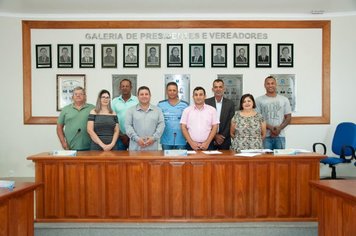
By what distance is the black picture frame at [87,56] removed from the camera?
21.3 ft

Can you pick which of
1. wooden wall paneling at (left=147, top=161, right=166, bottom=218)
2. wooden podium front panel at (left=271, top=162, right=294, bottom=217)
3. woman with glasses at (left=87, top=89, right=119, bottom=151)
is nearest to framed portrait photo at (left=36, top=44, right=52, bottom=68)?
woman with glasses at (left=87, top=89, right=119, bottom=151)

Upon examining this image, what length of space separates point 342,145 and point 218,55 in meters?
2.56

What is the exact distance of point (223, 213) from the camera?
4.00 metres

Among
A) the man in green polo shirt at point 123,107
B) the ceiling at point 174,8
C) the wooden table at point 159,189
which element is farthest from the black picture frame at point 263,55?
the wooden table at point 159,189

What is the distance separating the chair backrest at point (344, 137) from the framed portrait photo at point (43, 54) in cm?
511

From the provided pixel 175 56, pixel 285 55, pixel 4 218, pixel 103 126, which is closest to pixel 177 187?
pixel 103 126

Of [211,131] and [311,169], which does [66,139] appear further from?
[311,169]

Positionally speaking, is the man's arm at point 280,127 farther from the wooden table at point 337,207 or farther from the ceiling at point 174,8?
the wooden table at point 337,207

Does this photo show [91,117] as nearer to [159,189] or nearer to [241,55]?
[159,189]

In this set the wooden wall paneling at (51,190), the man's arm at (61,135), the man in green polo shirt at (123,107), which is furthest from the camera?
the man in green polo shirt at (123,107)

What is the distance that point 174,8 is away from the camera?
6.12 metres

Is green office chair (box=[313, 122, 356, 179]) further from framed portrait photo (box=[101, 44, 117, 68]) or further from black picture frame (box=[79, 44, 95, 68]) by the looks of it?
black picture frame (box=[79, 44, 95, 68])

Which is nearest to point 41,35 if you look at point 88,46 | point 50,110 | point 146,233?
point 88,46

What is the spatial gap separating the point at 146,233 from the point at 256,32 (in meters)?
4.15
